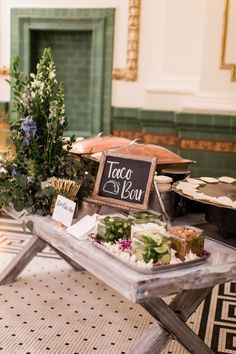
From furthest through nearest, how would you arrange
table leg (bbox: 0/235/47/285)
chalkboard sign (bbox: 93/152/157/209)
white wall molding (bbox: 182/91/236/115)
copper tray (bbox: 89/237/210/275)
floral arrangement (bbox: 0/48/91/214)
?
white wall molding (bbox: 182/91/236/115) → table leg (bbox: 0/235/47/285) → floral arrangement (bbox: 0/48/91/214) → chalkboard sign (bbox: 93/152/157/209) → copper tray (bbox: 89/237/210/275)

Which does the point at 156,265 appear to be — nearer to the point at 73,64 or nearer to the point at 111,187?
the point at 111,187

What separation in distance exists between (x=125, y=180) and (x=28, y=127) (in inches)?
22.9

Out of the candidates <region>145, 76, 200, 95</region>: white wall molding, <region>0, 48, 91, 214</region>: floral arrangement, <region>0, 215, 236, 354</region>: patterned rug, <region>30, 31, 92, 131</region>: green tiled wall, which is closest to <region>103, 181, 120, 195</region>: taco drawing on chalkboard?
<region>0, 48, 91, 214</region>: floral arrangement

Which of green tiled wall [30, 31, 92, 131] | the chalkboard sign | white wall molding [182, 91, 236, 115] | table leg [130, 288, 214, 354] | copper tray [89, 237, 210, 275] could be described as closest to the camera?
copper tray [89, 237, 210, 275]

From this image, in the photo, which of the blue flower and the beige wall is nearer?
the blue flower

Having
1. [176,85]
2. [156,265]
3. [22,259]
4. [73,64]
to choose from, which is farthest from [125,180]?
[73,64]

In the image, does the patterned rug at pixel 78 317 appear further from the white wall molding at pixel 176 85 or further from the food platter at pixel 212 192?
the white wall molding at pixel 176 85

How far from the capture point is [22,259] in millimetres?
3193

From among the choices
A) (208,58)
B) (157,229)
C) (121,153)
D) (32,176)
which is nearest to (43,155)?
(32,176)

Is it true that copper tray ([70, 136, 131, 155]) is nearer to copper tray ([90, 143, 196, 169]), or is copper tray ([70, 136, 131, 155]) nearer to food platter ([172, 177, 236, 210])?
copper tray ([90, 143, 196, 169])

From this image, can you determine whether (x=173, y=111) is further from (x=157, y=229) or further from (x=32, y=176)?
(x=157, y=229)

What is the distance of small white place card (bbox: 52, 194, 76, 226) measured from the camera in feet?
7.37

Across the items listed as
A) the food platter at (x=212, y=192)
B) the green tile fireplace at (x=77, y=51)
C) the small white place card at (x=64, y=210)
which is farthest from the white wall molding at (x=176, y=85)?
the small white place card at (x=64, y=210)

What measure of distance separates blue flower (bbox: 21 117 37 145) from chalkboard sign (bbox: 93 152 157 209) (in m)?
0.40
